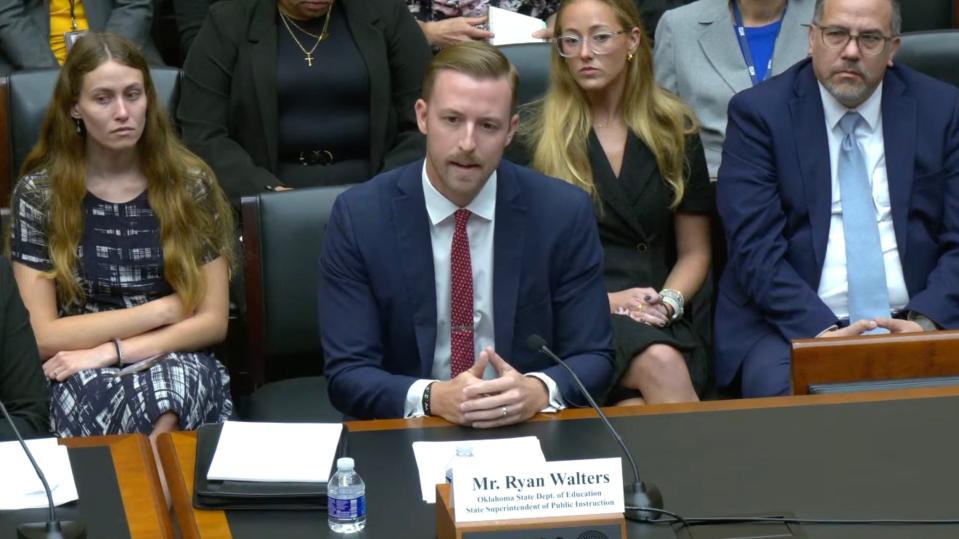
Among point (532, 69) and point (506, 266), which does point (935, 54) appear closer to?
point (532, 69)

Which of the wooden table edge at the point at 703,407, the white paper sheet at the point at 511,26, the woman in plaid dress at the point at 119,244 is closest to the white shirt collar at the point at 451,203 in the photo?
the wooden table edge at the point at 703,407

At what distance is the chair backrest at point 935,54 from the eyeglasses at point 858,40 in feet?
2.51

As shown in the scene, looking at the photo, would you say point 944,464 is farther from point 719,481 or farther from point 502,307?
point 502,307

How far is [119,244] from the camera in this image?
361cm

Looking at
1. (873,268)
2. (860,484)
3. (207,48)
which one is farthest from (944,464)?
(207,48)

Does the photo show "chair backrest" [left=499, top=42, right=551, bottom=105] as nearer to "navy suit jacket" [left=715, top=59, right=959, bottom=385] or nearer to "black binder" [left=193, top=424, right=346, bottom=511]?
"navy suit jacket" [left=715, top=59, right=959, bottom=385]

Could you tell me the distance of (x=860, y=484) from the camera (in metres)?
2.34

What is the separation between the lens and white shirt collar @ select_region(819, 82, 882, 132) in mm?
3713

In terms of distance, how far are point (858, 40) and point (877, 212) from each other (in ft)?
1.40

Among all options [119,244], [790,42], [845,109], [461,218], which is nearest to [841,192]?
[845,109]

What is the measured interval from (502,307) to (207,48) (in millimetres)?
1578

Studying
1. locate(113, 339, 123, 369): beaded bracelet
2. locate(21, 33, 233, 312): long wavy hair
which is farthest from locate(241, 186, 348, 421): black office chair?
locate(113, 339, 123, 369): beaded bracelet

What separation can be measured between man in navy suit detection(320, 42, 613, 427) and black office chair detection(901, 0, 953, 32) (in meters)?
2.39

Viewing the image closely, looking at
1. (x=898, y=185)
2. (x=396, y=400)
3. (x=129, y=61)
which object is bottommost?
(x=396, y=400)
